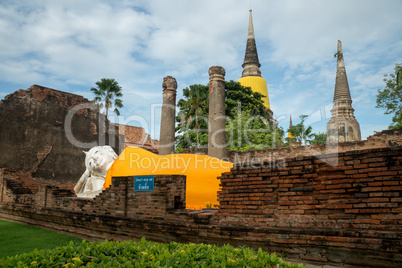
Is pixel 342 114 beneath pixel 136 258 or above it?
above

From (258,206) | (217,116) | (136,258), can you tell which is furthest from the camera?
(217,116)

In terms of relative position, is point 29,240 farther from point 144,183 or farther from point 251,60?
point 251,60

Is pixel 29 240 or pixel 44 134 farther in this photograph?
pixel 44 134

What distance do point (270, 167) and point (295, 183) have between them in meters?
0.40

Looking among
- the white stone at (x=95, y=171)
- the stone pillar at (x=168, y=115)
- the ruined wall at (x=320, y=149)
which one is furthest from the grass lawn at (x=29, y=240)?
the ruined wall at (x=320, y=149)

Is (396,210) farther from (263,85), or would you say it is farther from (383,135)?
(263,85)

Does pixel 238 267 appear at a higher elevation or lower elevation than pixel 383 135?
lower

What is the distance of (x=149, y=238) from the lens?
5672 mm

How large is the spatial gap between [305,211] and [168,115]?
31.5 feet

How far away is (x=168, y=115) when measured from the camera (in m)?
13.1

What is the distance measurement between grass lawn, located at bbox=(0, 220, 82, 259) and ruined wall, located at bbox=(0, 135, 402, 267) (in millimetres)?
1781

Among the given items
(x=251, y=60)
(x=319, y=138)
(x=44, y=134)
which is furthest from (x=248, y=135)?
(x=319, y=138)

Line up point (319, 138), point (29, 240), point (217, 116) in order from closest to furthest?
point (29, 240)
point (217, 116)
point (319, 138)

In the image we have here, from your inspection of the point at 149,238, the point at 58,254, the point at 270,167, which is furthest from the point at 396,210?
the point at 149,238
